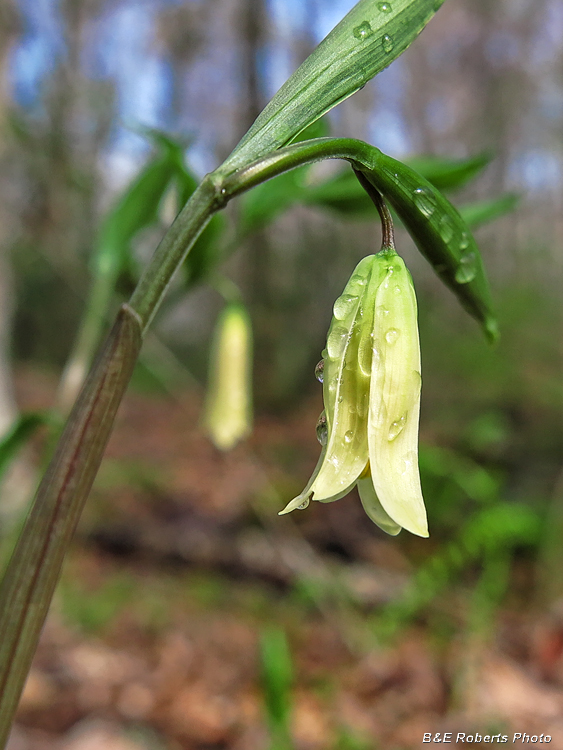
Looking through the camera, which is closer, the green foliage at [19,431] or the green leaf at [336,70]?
the green leaf at [336,70]

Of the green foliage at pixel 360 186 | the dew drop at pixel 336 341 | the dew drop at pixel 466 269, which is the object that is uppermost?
the green foliage at pixel 360 186

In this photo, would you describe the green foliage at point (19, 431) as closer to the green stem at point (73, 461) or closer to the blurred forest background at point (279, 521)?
the blurred forest background at point (279, 521)

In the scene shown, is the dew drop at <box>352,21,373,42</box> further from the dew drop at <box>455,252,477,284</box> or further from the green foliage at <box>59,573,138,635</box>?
the green foliage at <box>59,573,138,635</box>

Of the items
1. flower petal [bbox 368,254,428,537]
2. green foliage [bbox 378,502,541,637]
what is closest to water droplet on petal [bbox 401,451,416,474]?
flower petal [bbox 368,254,428,537]

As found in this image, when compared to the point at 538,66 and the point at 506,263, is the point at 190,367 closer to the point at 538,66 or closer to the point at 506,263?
the point at 506,263

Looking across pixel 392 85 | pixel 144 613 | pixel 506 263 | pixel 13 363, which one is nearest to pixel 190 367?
pixel 13 363

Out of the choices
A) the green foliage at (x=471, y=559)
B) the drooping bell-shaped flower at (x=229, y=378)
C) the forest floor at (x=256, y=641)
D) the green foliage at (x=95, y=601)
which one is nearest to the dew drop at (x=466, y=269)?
the drooping bell-shaped flower at (x=229, y=378)

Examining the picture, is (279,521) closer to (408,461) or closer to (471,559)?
(471,559)
